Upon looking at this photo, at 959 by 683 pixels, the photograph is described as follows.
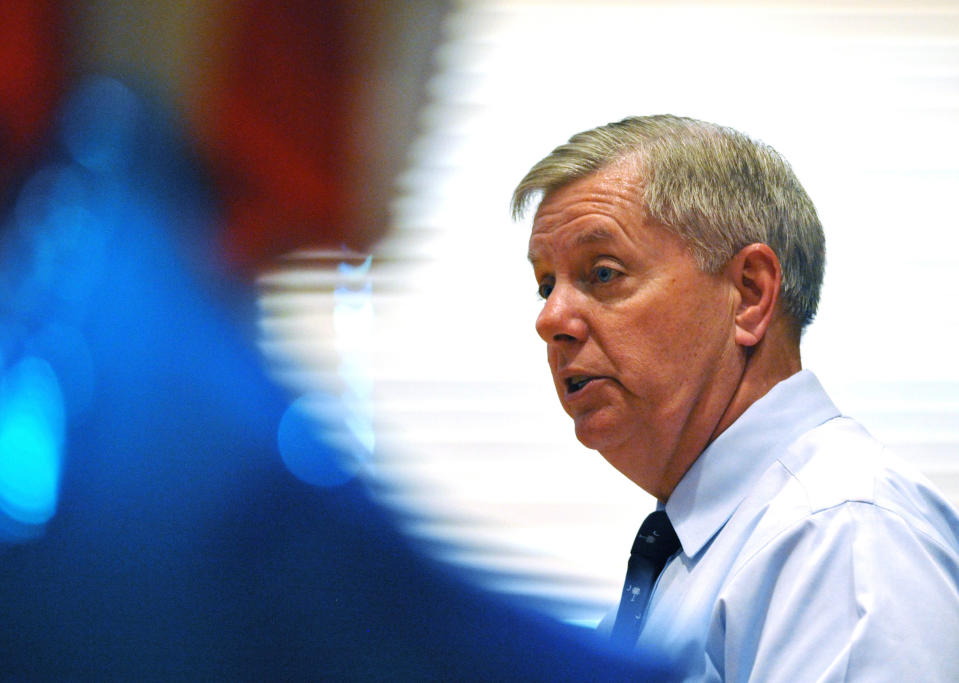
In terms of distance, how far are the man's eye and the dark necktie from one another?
0.31 m

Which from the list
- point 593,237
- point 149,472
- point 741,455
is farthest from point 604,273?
point 149,472

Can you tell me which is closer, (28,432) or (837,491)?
(28,432)

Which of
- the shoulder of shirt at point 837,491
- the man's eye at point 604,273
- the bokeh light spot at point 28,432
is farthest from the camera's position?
the man's eye at point 604,273

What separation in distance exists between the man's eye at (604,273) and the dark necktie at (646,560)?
0.31 metres

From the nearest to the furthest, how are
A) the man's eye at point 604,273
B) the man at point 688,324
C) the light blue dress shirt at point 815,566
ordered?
the light blue dress shirt at point 815,566 < the man at point 688,324 < the man's eye at point 604,273

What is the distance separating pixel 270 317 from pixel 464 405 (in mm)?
1822

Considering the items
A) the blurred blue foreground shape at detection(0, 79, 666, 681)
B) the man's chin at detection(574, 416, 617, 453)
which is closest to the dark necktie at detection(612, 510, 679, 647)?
the man's chin at detection(574, 416, 617, 453)

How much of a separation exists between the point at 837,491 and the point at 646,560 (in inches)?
14.2

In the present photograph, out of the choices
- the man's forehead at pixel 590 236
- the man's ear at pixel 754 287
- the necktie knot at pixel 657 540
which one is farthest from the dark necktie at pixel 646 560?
the man's forehead at pixel 590 236

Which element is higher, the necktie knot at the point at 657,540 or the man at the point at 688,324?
the man at the point at 688,324

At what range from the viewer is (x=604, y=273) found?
1.32 m

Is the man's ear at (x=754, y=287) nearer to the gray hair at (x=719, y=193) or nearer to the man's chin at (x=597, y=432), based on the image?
the gray hair at (x=719, y=193)

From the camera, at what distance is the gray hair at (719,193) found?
1295 mm

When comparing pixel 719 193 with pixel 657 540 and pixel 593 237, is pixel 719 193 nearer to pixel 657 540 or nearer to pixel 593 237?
pixel 593 237
